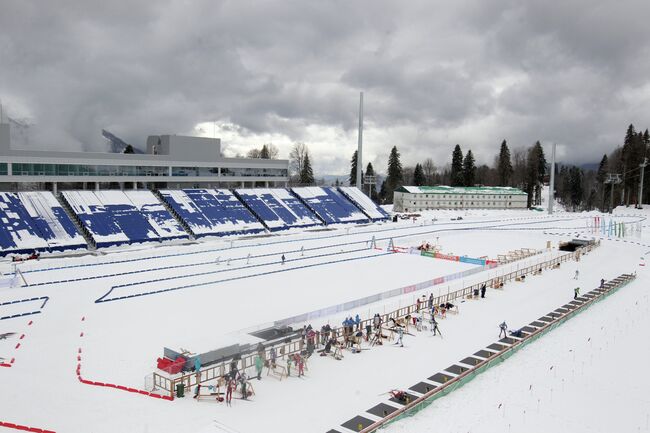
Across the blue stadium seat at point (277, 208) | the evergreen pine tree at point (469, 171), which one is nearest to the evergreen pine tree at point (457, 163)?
the evergreen pine tree at point (469, 171)

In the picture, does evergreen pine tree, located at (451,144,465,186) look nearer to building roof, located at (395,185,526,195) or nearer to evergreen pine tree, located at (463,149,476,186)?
evergreen pine tree, located at (463,149,476,186)

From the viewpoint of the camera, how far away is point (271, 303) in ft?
88.8

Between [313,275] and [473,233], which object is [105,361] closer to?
[313,275]

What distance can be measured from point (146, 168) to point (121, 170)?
10.4 feet

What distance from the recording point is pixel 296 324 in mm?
22031

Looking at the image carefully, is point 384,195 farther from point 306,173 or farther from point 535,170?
point 535,170

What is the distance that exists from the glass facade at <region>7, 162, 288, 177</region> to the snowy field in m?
15.0

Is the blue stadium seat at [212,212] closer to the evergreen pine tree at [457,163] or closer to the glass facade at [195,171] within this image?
the glass facade at [195,171]

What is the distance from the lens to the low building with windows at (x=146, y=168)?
48.2 m

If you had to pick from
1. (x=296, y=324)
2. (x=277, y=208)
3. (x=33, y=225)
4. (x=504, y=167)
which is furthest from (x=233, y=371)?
(x=504, y=167)

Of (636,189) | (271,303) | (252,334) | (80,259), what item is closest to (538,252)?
(271,303)

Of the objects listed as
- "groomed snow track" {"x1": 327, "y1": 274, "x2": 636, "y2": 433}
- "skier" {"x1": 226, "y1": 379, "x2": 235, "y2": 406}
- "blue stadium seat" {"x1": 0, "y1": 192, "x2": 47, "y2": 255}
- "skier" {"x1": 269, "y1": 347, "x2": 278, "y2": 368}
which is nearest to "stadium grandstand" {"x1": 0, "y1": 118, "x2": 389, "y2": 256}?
"blue stadium seat" {"x1": 0, "y1": 192, "x2": 47, "y2": 255}

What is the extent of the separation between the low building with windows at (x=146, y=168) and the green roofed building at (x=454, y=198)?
29.3m

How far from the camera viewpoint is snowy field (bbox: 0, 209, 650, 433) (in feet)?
48.2
